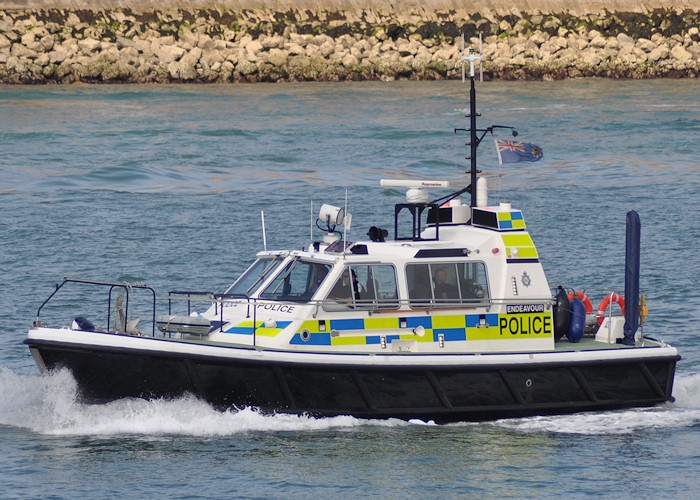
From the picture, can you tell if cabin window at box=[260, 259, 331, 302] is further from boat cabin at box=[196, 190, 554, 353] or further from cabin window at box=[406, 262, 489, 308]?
cabin window at box=[406, 262, 489, 308]

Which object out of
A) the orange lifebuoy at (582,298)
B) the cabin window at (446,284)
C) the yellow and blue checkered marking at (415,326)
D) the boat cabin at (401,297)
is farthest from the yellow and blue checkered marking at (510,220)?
the orange lifebuoy at (582,298)

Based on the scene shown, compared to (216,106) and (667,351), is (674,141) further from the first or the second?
(667,351)

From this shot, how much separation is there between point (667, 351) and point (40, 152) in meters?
25.4

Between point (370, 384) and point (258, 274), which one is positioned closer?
point (370, 384)

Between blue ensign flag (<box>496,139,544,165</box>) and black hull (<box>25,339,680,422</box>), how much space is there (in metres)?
2.72

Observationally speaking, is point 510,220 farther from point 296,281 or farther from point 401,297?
point 296,281

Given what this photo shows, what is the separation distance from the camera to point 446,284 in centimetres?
1368

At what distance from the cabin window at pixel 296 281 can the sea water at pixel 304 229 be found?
5.03 feet

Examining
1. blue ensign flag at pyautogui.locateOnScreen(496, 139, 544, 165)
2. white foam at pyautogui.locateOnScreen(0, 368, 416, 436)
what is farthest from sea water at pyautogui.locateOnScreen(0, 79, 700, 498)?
blue ensign flag at pyautogui.locateOnScreen(496, 139, 544, 165)

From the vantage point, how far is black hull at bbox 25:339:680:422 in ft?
41.8

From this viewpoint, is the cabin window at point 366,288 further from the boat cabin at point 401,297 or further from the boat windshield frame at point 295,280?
the boat windshield frame at point 295,280

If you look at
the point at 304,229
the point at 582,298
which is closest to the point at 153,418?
the point at 582,298

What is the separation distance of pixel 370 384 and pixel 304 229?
1167 cm

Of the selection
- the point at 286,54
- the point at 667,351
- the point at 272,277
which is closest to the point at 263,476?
the point at 272,277
